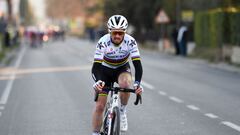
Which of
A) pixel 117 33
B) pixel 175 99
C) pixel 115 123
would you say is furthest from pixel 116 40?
pixel 175 99

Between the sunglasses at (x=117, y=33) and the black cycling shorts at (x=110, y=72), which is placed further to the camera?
the black cycling shorts at (x=110, y=72)

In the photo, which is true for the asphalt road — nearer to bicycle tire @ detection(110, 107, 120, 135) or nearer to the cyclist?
the cyclist

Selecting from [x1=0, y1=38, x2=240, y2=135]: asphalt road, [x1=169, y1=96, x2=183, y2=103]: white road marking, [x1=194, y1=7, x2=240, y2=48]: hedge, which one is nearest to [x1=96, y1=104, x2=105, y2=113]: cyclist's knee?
[x1=0, y1=38, x2=240, y2=135]: asphalt road

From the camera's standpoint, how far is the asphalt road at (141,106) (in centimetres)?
1014

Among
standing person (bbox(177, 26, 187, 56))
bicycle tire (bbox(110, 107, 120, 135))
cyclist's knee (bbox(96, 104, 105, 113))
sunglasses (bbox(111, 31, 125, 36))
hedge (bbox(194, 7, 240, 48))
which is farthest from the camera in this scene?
standing person (bbox(177, 26, 187, 56))

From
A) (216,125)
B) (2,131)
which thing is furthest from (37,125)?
(216,125)

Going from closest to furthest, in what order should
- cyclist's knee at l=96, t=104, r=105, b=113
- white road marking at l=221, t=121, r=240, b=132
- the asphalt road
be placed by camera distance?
cyclist's knee at l=96, t=104, r=105, b=113, white road marking at l=221, t=121, r=240, b=132, the asphalt road

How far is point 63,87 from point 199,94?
13.8ft

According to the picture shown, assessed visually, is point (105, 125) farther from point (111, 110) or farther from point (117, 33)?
point (117, 33)

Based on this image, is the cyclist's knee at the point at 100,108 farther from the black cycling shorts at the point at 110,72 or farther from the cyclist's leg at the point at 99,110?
the black cycling shorts at the point at 110,72

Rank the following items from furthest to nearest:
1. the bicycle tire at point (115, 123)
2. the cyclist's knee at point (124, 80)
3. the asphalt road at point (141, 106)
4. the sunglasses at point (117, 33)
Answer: the asphalt road at point (141, 106) → the cyclist's knee at point (124, 80) → the sunglasses at point (117, 33) → the bicycle tire at point (115, 123)

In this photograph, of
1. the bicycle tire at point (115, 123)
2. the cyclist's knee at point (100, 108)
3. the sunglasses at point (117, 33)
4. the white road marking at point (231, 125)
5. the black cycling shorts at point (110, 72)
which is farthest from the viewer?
the white road marking at point (231, 125)

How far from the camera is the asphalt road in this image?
10141 mm

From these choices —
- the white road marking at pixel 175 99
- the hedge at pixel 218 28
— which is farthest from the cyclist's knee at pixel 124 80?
the hedge at pixel 218 28
